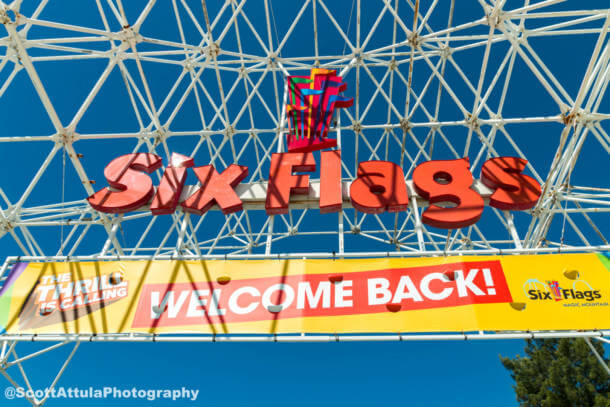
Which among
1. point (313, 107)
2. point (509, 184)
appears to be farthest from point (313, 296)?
point (313, 107)

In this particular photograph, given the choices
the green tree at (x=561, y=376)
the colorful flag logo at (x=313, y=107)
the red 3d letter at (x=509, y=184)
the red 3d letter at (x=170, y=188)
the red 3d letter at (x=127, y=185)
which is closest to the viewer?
the red 3d letter at (x=509, y=184)

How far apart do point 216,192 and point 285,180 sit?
229 centimetres

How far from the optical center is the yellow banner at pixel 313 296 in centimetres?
723

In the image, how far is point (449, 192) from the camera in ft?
35.5

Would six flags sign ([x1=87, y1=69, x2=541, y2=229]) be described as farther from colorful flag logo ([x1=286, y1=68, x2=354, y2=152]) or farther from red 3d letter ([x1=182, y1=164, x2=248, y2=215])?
colorful flag logo ([x1=286, y1=68, x2=354, y2=152])

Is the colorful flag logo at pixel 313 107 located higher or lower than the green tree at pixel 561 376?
higher

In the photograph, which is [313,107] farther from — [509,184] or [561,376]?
[561,376]

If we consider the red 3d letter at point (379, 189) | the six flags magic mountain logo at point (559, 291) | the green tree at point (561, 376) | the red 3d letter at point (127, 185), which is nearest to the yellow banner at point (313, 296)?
the six flags magic mountain logo at point (559, 291)

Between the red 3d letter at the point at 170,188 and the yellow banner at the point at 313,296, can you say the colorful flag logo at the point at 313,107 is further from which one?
the yellow banner at the point at 313,296

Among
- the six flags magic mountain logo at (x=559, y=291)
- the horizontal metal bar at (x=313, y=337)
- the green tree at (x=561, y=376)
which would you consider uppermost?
the green tree at (x=561, y=376)

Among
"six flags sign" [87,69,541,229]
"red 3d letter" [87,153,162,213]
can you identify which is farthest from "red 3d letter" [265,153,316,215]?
"red 3d letter" [87,153,162,213]

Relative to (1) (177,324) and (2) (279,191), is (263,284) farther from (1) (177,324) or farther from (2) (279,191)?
(2) (279,191)

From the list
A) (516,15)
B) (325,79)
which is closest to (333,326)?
(516,15)

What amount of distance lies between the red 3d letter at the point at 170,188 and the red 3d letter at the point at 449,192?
768cm
